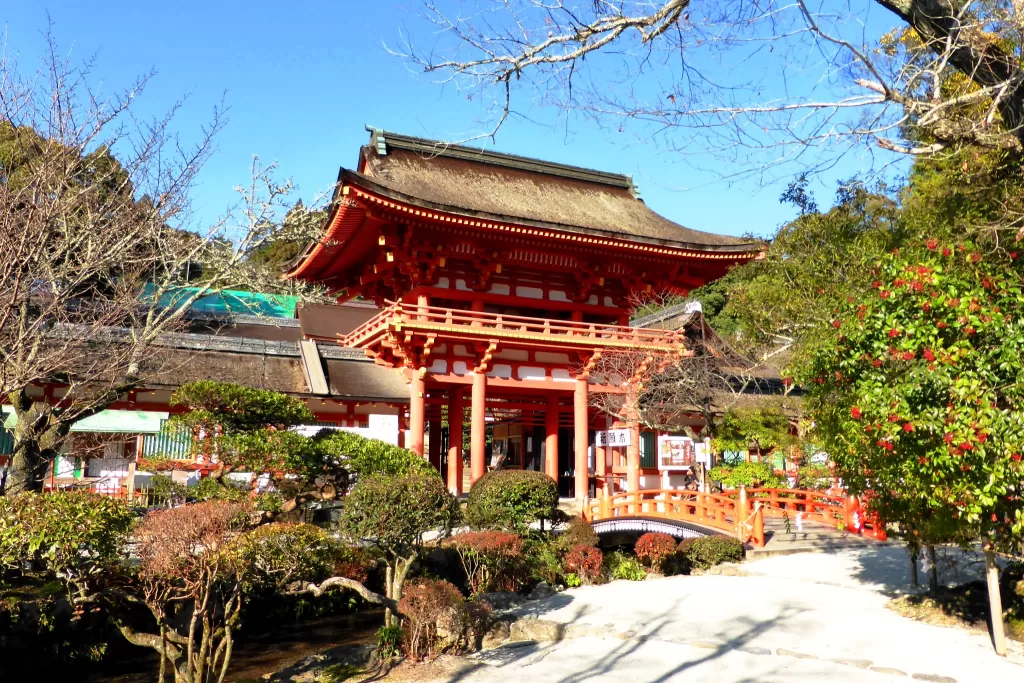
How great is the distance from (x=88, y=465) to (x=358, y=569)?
32.1 feet

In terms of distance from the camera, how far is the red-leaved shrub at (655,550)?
1394cm

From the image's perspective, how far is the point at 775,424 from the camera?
20.7 meters

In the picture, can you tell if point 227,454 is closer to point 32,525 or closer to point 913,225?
point 32,525

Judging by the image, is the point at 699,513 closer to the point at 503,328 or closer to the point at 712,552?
the point at 712,552

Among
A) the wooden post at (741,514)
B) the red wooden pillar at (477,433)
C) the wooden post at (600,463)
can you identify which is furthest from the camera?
the wooden post at (600,463)

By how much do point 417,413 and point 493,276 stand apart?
12.9ft

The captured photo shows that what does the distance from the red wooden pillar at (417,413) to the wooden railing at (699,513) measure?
13.1ft

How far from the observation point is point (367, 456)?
402 inches

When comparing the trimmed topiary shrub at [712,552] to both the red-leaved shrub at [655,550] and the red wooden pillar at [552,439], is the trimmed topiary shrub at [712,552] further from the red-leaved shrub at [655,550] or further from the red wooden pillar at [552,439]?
the red wooden pillar at [552,439]

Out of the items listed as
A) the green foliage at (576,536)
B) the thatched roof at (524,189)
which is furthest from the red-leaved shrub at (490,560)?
the thatched roof at (524,189)

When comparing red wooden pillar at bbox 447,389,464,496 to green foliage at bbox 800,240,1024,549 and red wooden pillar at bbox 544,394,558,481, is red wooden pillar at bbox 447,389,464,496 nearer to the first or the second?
red wooden pillar at bbox 544,394,558,481

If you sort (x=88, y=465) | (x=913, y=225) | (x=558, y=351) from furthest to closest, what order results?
1. (x=558, y=351)
2. (x=88, y=465)
3. (x=913, y=225)

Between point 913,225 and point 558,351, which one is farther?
point 558,351

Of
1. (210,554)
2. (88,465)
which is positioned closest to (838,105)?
(210,554)
